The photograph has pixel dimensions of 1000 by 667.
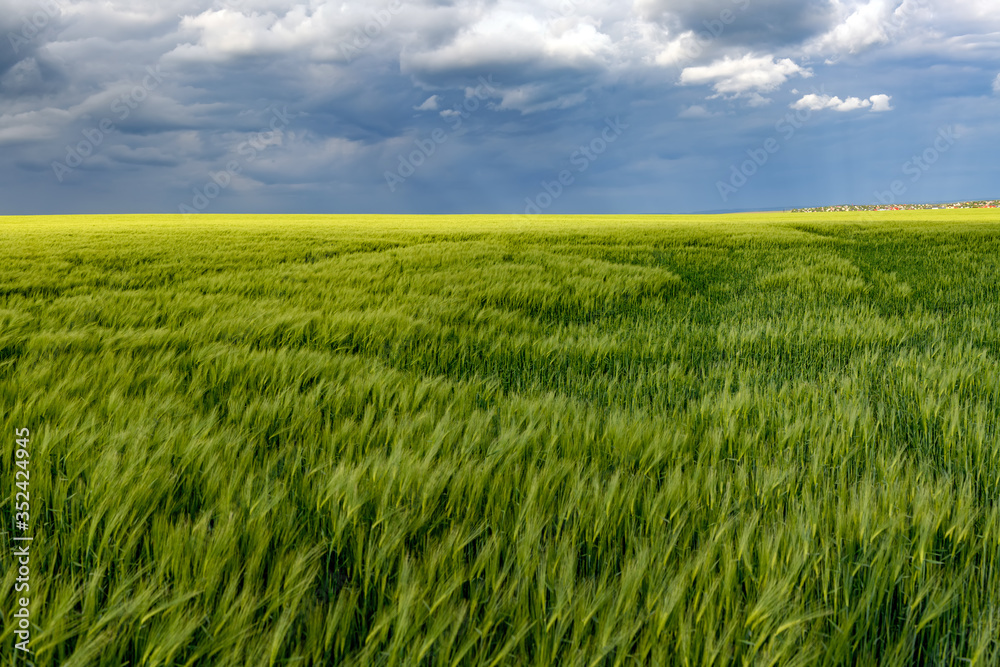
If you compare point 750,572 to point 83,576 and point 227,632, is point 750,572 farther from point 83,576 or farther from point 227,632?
point 83,576

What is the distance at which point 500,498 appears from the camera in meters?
1.29

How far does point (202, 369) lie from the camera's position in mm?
2328

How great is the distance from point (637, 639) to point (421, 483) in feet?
2.03

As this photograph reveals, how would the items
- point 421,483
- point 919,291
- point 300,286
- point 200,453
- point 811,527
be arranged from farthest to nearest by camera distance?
point 919,291 → point 300,286 → point 200,453 → point 421,483 → point 811,527

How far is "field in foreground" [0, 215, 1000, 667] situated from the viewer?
2.90 feet

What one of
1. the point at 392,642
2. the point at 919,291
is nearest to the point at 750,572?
the point at 392,642

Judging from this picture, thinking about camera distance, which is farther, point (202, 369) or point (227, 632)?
point (202, 369)

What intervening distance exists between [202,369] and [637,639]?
7.09 feet

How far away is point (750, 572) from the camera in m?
1.01

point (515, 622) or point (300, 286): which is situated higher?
point (300, 286)

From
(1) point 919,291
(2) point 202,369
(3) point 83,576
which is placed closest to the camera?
(3) point 83,576

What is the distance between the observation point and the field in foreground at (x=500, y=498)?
2.90 feet

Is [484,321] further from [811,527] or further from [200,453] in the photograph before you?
[811,527]

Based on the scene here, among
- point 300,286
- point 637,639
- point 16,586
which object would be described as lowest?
point 637,639
